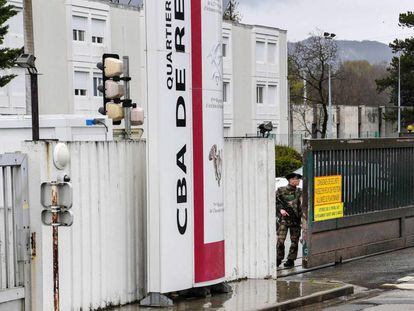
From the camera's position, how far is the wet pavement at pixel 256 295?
34.7 feet

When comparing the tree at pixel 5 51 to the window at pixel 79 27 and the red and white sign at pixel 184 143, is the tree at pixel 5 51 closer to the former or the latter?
the window at pixel 79 27

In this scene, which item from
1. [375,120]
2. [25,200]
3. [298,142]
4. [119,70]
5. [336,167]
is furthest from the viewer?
[375,120]

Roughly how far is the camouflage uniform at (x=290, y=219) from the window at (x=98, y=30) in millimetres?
37286

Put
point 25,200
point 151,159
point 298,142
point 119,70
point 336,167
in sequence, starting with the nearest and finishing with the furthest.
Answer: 1. point 25,200
2. point 151,159
3. point 119,70
4. point 336,167
5. point 298,142

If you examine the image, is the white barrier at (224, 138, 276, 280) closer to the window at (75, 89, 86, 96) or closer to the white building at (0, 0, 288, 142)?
the white building at (0, 0, 288, 142)

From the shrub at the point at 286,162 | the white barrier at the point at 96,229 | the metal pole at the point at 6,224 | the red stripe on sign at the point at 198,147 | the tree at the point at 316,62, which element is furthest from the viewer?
the tree at the point at 316,62

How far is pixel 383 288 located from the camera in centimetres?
1314

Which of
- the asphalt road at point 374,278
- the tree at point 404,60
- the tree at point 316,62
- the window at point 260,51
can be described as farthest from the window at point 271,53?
the asphalt road at point 374,278

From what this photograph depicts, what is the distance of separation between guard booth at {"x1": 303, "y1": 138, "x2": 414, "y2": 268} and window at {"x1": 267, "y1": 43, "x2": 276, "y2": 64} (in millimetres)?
48937

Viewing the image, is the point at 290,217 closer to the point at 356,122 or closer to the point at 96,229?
the point at 96,229

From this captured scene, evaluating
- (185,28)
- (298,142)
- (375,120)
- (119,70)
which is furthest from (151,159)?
(375,120)

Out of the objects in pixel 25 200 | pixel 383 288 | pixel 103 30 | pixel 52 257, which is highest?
pixel 103 30

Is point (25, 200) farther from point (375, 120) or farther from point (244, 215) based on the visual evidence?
point (375, 120)

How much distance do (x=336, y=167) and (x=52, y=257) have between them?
7490 mm
